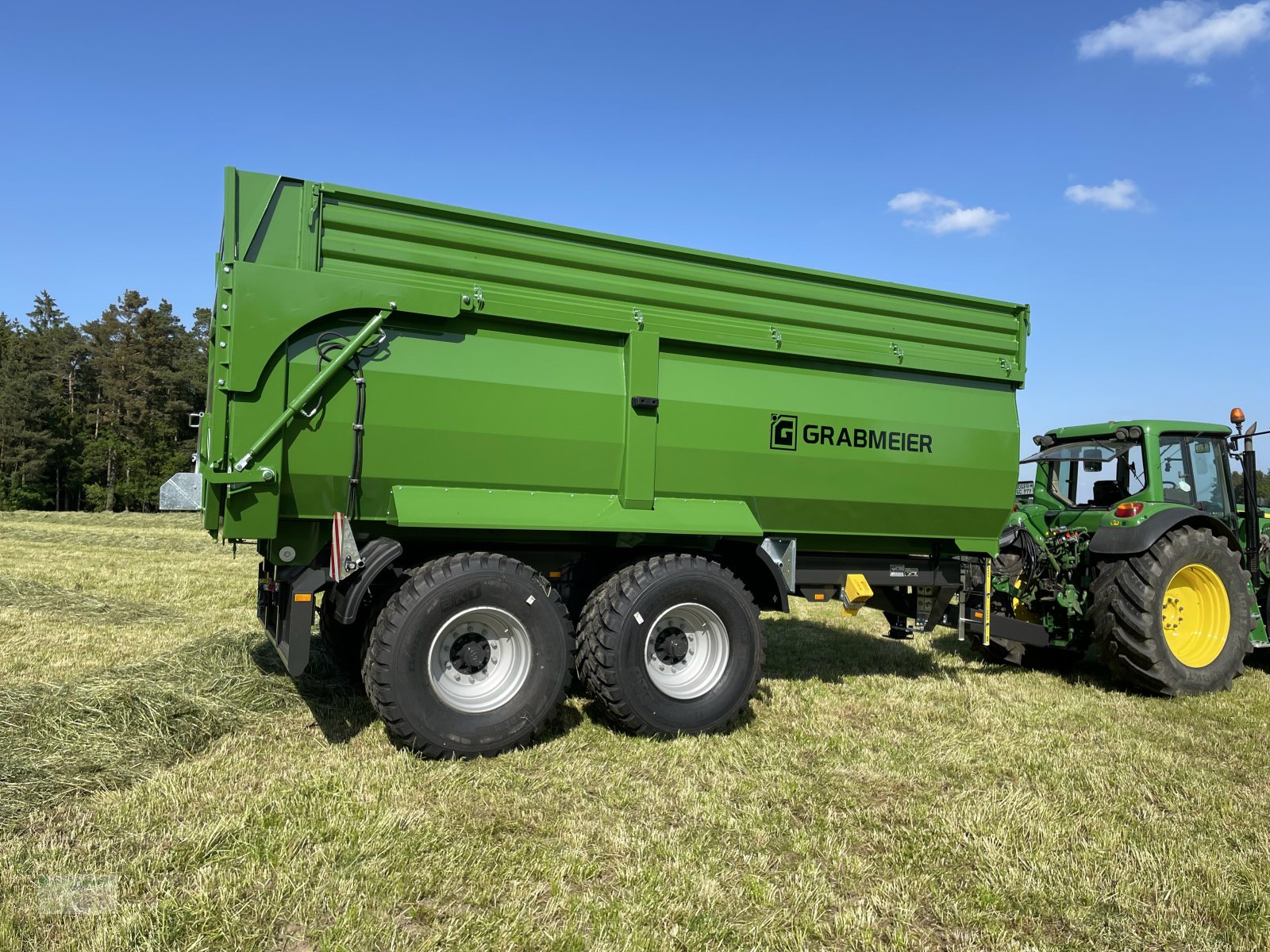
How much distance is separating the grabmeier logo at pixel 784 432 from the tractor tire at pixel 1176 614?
120 inches

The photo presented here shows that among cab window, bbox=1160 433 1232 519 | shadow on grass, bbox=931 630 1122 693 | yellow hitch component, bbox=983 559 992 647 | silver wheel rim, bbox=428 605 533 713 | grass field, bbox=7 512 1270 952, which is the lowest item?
grass field, bbox=7 512 1270 952

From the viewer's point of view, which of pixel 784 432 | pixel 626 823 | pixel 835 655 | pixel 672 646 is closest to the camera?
pixel 626 823

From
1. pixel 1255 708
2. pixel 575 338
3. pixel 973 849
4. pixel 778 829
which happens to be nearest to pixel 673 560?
pixel 575 338

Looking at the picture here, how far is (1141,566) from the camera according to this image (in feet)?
21.2

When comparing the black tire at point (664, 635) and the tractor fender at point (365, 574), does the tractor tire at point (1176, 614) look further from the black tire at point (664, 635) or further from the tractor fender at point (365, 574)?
the tractor fender at point (365, 574)

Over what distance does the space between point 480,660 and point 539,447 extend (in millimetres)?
1243

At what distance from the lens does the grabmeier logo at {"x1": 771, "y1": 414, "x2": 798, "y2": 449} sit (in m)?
5.40

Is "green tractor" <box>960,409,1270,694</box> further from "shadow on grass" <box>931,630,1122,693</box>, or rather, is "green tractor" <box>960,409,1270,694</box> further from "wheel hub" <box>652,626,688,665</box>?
"wheel hub" <box>652,626,688,665</box>

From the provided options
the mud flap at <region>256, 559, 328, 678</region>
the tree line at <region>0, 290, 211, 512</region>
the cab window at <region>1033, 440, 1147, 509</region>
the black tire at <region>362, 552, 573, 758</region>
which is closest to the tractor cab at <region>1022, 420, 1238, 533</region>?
the cab window at <region>1033, 440, 1147, 509</region>

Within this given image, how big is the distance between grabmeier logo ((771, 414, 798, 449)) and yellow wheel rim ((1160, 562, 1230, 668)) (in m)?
3.72

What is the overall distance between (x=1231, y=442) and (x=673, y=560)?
5.64 meters

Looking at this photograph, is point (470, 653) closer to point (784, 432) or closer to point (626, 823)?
point (626, 823)

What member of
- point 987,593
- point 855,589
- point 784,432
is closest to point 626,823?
point 784,432

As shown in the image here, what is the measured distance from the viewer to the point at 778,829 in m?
3.67
